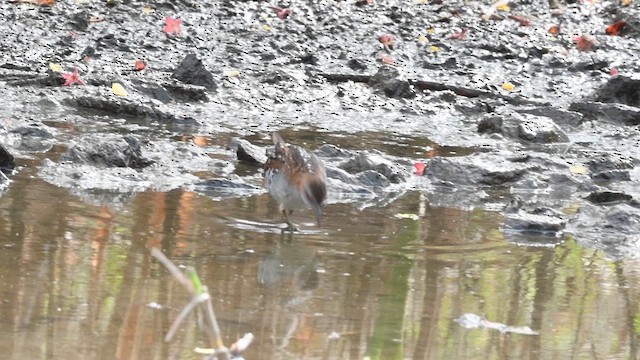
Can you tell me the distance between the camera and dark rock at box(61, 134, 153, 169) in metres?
8.19

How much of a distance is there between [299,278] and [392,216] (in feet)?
5.53

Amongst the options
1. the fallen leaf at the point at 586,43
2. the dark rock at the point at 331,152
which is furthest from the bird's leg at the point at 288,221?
the fallen leaf at the point at 586,43

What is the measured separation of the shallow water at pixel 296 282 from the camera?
4.91 m

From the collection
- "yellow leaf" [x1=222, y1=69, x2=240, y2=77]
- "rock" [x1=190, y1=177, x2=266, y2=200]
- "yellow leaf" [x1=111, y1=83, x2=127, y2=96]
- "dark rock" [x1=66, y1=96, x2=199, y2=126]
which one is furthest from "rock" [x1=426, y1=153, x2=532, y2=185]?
"yellow leaf" [x1=222, y1=69, x2=240, y2=77]

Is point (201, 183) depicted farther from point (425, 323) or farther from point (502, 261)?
point (425, 323)

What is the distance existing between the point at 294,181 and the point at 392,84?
16.0ft

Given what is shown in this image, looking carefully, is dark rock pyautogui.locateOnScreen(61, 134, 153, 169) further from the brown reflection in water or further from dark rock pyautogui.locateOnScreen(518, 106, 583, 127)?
dark rock pyautogui.locateOnScreen(518, 106, 583, 127)

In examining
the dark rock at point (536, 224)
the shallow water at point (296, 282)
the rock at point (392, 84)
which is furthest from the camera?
the rock at point (392, 84)

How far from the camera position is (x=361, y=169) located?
342 inches

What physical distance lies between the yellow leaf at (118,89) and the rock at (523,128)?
2.86m

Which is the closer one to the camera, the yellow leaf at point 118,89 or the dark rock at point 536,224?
the dark rock at point 536,224

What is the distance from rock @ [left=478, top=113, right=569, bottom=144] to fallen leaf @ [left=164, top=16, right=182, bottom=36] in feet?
11.7

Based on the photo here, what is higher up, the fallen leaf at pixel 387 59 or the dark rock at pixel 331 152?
the fallen leaf at pixel 387 59

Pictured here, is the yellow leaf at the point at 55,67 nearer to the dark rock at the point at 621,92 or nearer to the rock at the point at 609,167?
the rock at the point at 609,167
